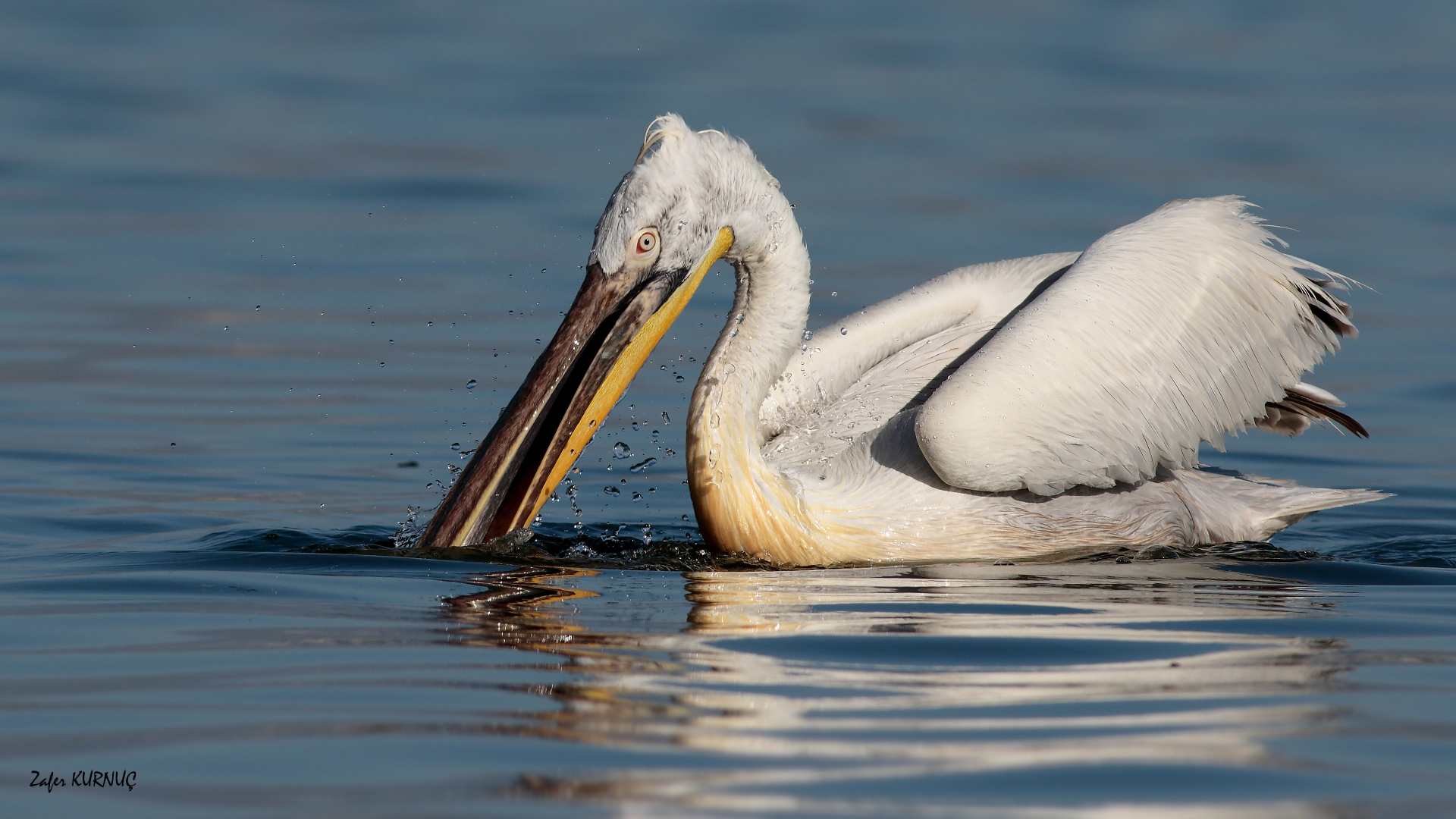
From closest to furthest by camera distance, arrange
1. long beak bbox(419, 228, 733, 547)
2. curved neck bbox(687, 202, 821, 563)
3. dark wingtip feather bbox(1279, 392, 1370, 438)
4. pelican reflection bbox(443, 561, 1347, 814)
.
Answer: pelican reflection bbox(443, 561, 1347, 814) < long beak bbox(419, 228, 733, 547) < curved neck bbox(687, 202, 821, 563) < dark wingtip feather bbox(1279, 392, 1370, 438)

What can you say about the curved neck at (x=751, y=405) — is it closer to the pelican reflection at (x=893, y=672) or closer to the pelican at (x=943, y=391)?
the pelican at (x=943, y=391)

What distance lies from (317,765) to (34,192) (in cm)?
942

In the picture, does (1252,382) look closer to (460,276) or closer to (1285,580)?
(1285,580)

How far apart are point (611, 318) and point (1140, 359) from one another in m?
1.44

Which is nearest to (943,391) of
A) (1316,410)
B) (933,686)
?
(1316,410)

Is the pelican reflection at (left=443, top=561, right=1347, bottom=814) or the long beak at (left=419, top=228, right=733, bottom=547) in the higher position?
the long beak at (left=419, top=228, right=733, bottom=547)

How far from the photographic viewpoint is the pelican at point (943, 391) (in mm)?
4578

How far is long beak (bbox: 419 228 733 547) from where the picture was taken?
450cm

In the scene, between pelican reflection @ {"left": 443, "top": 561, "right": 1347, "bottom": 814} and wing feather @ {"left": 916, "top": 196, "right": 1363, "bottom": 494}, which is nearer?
pelican reflection @ {"left": 443, "top": 561, "right": 1347, "bottom": 814}

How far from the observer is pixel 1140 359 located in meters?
4.77

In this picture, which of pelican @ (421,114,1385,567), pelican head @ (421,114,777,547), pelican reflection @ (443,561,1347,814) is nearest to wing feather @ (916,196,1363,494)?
pelican @ (421,114,1385,567)

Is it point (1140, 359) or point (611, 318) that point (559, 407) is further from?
point (1140, 359)

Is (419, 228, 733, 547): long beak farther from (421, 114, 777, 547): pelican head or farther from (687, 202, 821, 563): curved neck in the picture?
(687, 202, 821, 563): curved neck

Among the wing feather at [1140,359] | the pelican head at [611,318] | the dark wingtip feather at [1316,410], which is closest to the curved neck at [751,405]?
the pelican head at [611,318]
